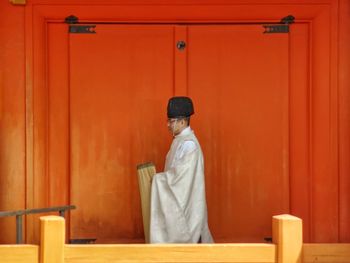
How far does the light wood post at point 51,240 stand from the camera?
15.1 feet

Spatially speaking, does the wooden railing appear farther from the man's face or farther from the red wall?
the red wall

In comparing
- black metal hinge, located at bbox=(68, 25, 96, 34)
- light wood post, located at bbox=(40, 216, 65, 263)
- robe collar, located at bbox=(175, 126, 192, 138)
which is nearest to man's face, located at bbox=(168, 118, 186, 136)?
robe collar, located at bbox=(175, 126, 192, 138)

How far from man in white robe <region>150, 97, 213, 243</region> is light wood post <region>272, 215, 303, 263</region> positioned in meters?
1.61

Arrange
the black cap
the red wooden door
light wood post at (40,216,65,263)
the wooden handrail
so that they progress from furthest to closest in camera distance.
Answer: the red wooden door < the black cap < the wooden handrail < light wood post at (40,216,65,263)

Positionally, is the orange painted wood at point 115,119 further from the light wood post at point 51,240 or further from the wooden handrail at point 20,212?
the light wood post at point 51,240

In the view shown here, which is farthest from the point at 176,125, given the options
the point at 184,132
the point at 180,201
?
the point at 180,201

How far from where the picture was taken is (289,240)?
4.68 metres

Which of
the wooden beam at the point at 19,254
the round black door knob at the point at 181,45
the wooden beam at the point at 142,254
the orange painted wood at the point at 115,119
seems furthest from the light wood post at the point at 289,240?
the round black door knob at the point at 181,45

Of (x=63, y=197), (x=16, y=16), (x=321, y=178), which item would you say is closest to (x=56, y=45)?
(x=16, y=16)

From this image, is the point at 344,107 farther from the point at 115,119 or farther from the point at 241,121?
the point at 115,119

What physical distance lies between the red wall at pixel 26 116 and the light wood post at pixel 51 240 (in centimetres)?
235

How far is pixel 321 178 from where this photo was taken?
22.9 feet

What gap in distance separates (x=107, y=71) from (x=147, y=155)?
774 millimetres

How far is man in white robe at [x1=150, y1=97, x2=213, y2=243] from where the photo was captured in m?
6.20
